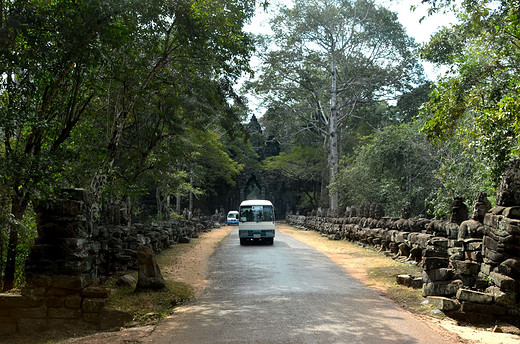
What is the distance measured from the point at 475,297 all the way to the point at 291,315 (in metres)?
2.85

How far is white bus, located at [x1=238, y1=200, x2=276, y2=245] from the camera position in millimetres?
21125

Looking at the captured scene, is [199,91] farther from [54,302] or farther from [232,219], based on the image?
[232,219]

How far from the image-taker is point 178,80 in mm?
13320

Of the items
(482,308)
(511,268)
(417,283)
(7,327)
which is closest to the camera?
(7,327)

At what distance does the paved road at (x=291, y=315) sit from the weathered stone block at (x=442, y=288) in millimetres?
843

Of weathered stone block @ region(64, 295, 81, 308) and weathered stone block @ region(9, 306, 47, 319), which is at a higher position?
weathered stone block @ region(64, 295, 81, 308)

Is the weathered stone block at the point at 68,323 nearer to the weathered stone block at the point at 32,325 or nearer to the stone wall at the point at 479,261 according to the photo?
the weathered stone block at the point at 32,325

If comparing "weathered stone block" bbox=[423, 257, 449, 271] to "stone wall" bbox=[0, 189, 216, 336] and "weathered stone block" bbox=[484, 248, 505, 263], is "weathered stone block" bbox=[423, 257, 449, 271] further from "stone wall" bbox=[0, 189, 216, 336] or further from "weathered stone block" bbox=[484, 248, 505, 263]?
"stone wall" bbox=[0, 189, 216, 336]

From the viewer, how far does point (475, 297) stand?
709cm

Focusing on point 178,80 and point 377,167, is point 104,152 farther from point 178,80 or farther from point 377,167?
point 377,167

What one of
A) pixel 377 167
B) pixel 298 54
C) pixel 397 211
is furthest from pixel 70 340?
pixel 298 54

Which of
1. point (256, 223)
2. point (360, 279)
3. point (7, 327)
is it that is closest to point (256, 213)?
point (256, 223)

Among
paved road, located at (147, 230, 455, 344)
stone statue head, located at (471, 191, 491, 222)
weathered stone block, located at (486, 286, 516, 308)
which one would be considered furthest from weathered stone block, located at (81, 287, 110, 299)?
stone statue head, located at (471, 191, 491, 222)

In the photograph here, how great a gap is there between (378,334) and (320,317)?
1.03 m
